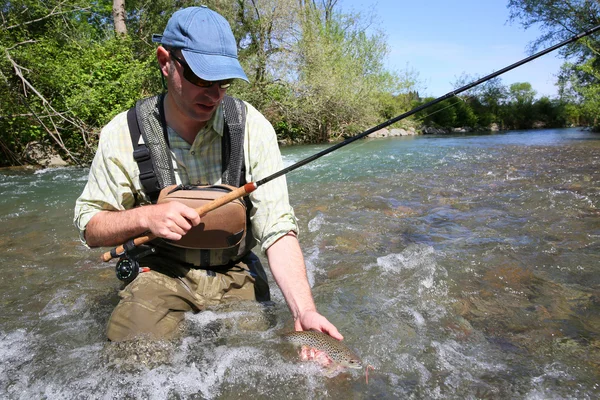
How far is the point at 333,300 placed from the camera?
3.63 metres

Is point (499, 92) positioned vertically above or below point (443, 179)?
above

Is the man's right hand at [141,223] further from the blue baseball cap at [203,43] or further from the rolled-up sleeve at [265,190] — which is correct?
the blue baseball cap at [203,43]

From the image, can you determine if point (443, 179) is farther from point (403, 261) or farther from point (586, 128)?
point (586, 128)

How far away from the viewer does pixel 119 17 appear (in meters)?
20.5

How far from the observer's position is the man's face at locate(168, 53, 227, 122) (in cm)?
250

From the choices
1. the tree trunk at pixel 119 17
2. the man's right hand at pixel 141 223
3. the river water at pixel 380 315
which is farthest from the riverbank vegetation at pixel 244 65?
the man's right hand at pixel 141 223

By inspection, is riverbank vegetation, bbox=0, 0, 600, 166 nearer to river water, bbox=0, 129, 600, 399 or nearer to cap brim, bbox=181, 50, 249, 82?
river water, bbox=0, 129, 600, 399

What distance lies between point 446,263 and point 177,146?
9.38 feet

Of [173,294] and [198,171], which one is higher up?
[198,171]

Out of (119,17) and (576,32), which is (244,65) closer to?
(119,17)

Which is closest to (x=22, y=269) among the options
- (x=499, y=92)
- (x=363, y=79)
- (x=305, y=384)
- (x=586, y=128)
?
(x=305, y=384)

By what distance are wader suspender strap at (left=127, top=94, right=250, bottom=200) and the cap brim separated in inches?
15.5

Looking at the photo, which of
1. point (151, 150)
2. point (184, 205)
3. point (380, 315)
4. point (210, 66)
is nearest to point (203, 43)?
point (210, 66)

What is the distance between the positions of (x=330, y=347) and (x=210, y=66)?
1572 mm
